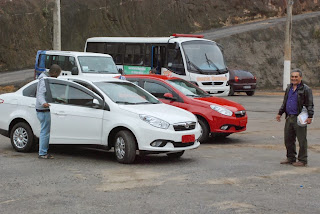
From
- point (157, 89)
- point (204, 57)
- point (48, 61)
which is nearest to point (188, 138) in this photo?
point (157, 89)

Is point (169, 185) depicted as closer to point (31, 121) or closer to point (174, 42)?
point (31, 121)

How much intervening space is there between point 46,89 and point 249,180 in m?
4.50

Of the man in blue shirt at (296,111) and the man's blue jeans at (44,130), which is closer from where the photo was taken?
the man in blue shirt at (296,111)

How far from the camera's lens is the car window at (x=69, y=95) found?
457 inches

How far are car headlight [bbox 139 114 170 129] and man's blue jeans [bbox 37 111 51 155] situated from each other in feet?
5.78

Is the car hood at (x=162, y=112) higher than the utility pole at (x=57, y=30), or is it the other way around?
the utility pole at (x=57, y=30)

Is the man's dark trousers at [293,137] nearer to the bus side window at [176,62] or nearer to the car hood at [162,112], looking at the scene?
the car hood at [162,112]

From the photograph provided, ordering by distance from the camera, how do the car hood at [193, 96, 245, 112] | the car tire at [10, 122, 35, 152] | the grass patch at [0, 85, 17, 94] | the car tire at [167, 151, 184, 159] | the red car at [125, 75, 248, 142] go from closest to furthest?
the car tire at [167, 151, 184, 159] < the car tire at [10, 122, 35, 152] < the red car at [125, 75, 248, 142] < the car hood at [193, 96, 245, 112] < the grass patch at [0, 85, 17, 94]

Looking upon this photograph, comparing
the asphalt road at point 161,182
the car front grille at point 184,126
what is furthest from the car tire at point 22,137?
the car front grille at point 184,126

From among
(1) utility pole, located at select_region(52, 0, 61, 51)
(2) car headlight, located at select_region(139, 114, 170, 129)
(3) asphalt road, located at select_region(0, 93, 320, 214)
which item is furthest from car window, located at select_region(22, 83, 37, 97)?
(1) utility pole, located at select_region(52, 0, 61, 51)

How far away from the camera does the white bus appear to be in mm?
27781

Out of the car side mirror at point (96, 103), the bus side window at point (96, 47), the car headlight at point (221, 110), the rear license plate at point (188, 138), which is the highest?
the bus side window at point (96, 47)

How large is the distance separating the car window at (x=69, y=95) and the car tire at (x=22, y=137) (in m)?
0.80

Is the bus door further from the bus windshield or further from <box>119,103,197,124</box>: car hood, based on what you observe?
<box>119,103,197,124</box>: car hood
